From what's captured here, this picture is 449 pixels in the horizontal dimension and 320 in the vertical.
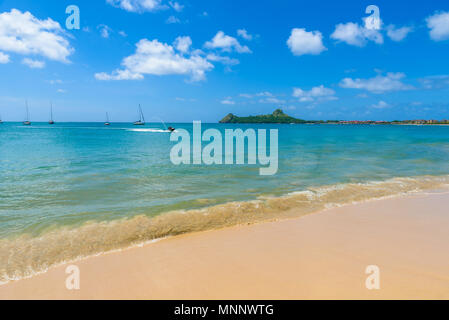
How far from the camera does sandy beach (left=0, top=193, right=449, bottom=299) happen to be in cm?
368

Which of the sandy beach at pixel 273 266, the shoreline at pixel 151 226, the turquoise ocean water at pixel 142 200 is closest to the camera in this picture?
the sandy beach at pixel 273 266

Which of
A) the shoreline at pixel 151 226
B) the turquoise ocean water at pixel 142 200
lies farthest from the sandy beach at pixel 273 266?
the turquoise ocean water at pixel 142 200

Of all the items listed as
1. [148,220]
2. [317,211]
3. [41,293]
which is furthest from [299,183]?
[41,293]

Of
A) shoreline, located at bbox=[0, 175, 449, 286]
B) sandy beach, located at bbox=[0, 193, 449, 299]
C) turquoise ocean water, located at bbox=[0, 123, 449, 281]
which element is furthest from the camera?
turquoise ocean water, located at bbox=[0, 123, 449, 281]

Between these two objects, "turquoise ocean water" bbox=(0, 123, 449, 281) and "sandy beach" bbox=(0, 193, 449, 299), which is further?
"turquoise ocean water" bbox=(0, 123, 449, 281)

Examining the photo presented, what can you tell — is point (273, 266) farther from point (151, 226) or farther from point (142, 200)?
point (142, 200)

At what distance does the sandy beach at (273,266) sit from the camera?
3.68 meters

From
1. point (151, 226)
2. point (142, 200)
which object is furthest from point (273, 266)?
point (142, 200)

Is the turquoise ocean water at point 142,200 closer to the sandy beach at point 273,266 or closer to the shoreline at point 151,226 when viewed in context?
the shoreline at point 151,226

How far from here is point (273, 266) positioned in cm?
432

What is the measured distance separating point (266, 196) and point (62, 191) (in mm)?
8337

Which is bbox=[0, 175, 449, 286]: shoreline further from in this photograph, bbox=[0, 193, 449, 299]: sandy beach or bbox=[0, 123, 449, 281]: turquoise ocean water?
bbox=[0, 193, 449, 299]: sandy beach

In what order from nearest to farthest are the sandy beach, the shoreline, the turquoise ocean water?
the sandy beach < the shoreline < the turquoise ocean water

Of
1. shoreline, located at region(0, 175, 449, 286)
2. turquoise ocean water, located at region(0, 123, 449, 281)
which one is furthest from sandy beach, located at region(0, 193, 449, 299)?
turquoise ocean water, located at region(0, 123, 449, 281)
